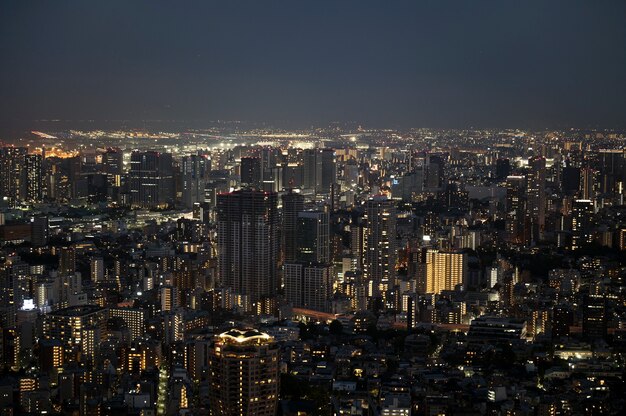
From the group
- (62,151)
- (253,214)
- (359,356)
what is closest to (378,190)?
(253,214)

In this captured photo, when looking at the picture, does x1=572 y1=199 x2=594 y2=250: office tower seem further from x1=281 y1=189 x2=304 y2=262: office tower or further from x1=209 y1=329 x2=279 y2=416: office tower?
x1=209 y1=329 x2=279 y2=416: office tower

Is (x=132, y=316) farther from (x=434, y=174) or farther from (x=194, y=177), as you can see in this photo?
(x=434, y=174)

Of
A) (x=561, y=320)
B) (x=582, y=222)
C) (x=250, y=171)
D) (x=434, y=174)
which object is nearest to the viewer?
(x=561, y=320)

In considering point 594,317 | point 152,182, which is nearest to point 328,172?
point 152,182

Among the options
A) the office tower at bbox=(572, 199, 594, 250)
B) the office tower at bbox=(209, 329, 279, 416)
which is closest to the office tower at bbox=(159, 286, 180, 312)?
the office tower at bbox=(209, 329, 279, 416)

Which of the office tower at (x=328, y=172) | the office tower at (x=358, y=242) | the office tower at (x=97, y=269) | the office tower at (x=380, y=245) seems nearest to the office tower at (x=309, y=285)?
the office tower at (x=380, y=245)

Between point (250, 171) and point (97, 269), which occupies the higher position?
point (250, 171)

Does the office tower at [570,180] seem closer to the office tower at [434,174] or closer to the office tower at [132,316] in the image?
the office tower at [434,174]
